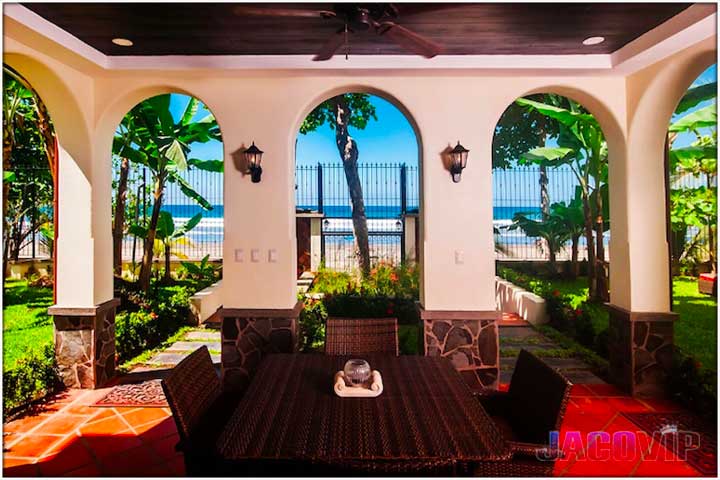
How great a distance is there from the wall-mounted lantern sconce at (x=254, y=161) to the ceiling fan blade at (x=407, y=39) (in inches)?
76.7

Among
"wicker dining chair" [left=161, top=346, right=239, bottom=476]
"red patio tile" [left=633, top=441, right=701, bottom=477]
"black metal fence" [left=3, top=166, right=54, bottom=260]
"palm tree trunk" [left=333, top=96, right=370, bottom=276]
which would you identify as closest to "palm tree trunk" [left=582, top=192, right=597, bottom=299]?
"red patio tile" [left=633, top=441, right=701, bottom=477]

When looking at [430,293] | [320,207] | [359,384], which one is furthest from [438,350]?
[320,207]

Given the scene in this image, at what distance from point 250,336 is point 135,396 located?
1.33m

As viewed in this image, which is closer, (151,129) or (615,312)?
(615,312)

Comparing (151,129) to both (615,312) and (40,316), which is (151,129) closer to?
(40,316)

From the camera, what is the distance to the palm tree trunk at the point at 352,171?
30.3 feet

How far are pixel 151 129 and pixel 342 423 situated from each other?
594 centimetres

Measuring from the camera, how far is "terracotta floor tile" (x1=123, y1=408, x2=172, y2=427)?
3.69m

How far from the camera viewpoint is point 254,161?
13.6 feet

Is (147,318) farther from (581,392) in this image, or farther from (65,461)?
(581,392)

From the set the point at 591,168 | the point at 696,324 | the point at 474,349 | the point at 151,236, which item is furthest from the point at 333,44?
the point at 696,324

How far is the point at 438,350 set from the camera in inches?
166

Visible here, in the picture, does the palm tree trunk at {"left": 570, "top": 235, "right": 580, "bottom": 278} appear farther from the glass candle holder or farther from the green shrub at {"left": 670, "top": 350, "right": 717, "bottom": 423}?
the glass candle holder

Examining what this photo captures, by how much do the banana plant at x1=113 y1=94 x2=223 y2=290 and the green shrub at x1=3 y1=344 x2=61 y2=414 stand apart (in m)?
3.08
